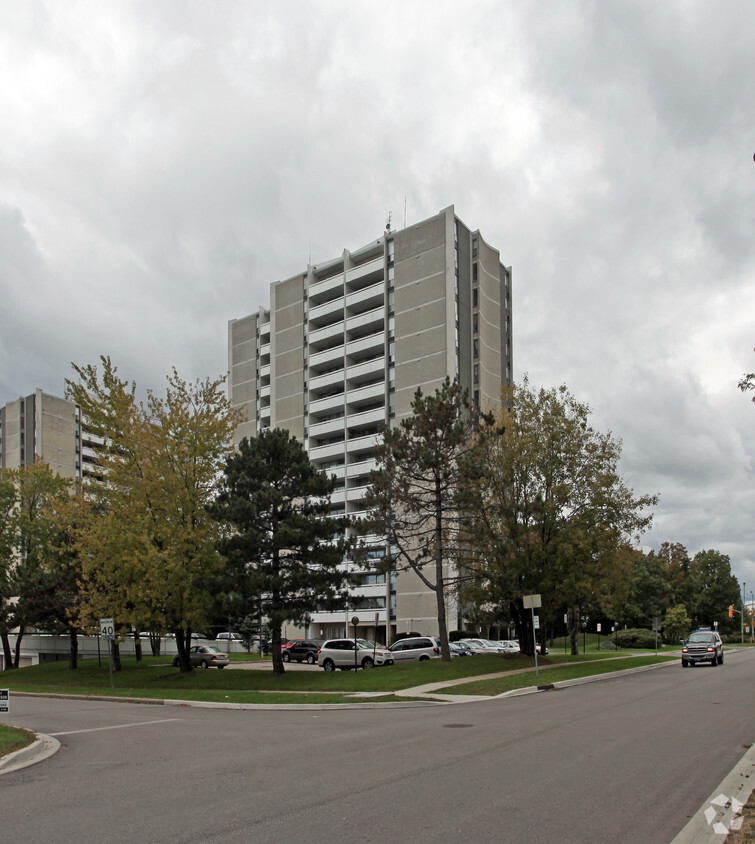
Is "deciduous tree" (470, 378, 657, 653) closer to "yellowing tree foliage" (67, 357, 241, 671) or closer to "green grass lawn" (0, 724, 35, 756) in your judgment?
"yellowing tree foliage" (67, 357, 241, 671)

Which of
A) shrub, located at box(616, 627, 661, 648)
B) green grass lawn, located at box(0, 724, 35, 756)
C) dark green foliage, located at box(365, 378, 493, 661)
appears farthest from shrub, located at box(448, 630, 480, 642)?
green grass lawn, located at box(0, 724, 35, 756)

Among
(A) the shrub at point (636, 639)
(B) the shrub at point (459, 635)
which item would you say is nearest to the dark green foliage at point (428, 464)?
(B) the shrub at point (459, 635)

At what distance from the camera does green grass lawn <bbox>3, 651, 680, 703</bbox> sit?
26641 mm

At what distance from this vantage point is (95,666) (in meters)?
47.0

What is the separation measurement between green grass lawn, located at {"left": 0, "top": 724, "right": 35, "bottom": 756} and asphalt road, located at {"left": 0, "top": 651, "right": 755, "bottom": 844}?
2.29 feet

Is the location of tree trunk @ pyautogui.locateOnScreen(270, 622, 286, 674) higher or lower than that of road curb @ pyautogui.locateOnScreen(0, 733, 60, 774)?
lower

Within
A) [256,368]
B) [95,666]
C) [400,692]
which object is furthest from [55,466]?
[400,692]

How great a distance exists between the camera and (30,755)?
13.0 m

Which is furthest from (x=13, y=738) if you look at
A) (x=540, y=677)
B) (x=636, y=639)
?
(x=636, y=639)

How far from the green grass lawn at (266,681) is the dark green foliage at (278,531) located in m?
2.86

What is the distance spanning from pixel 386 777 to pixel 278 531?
23.4 m

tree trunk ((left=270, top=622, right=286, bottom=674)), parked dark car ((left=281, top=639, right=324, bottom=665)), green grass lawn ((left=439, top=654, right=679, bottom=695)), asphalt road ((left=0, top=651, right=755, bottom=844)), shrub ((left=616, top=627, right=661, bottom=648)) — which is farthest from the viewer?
shrub ((left=616, top=627, right=661, bottom=648))

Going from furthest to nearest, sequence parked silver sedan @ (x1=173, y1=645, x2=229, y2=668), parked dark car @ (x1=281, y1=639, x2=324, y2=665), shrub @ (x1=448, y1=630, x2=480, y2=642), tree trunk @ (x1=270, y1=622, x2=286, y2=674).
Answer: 1. shrub @ (x1=448, y1=630, x2=480, y2=642)
2. parked dark car @ (x1=281, y1=639, x2=324, y2=665)
3. parked silver sedan @ (x1=173, y1=645, x2=229, y2=668)
4. tree trunk @ (x1=270, y1=622, x2=286, y2=674)

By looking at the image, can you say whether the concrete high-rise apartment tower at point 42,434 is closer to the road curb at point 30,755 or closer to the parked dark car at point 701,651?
the parked dark car at point 701,651
